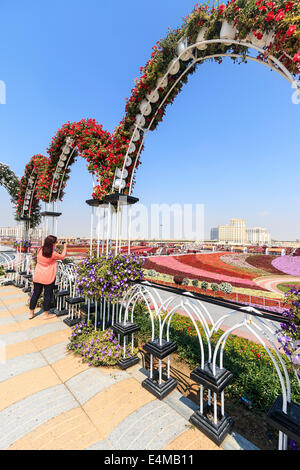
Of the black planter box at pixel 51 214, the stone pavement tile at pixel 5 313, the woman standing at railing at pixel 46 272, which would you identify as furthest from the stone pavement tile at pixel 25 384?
the black planter box at pixel 51 214

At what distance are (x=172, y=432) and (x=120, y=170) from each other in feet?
12.4

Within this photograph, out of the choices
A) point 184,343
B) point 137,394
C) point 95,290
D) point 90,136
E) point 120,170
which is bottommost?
point 184,343

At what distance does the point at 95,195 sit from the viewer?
3949 mm

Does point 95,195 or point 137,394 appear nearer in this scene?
point 137,394

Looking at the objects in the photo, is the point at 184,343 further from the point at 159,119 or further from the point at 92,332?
the point at 159,119

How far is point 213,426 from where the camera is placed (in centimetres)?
161

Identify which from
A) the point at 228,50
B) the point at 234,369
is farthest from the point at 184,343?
the point at 228,50

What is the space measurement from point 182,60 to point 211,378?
4251mm

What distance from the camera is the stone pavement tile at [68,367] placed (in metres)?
2.36

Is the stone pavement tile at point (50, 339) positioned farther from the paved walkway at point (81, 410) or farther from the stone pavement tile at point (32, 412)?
the stone pavement tile at point (32, 412)

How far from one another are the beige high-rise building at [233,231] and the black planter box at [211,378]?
105960mm

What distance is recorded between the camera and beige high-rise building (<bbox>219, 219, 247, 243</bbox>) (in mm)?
100300

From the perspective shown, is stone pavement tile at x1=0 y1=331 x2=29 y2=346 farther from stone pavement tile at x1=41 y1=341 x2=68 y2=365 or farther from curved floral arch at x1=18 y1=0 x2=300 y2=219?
curved floral arch at x1=18 y1=0 x2=300 y2=219
